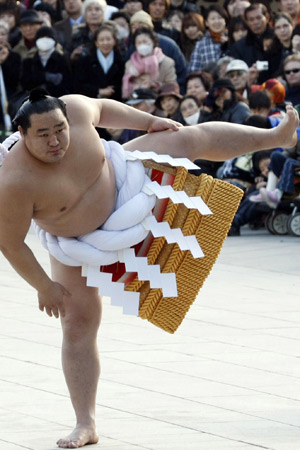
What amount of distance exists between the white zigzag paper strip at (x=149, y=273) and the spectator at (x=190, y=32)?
6.85m

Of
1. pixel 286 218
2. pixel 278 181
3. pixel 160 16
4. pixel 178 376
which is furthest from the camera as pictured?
pixel 160 16

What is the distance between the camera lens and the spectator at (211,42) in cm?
948

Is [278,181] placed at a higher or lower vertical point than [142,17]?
lower

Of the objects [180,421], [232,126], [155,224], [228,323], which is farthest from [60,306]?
[228,323]

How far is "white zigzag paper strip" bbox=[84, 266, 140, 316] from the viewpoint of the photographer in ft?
10.6

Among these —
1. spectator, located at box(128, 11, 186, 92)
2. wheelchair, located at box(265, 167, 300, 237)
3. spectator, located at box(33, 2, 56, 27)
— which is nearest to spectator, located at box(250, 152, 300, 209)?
wheelchair, located at box(265, 167, 300, 237)

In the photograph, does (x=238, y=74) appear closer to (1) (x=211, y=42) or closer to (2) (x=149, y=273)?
(1) (x=211, y=42)

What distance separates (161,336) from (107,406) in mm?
1118

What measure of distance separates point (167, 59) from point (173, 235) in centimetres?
617

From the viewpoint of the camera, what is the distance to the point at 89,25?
375 inches

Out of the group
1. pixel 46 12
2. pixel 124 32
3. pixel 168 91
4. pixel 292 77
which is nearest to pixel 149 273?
pixel 292 77

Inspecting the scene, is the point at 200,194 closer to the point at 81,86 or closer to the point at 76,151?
the point at 76,151

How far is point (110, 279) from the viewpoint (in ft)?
10.7

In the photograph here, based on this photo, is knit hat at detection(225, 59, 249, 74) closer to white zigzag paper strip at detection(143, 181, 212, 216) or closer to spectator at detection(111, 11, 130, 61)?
spectator at detection(111, 11, 130, 61)
